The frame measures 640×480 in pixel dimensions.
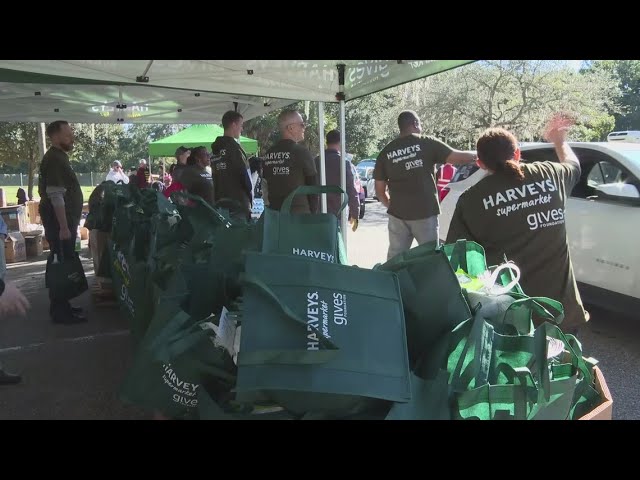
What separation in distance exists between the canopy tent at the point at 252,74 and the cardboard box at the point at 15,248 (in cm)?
425

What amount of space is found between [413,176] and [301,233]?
3.54 metres

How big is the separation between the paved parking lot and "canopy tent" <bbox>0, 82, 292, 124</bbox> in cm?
363

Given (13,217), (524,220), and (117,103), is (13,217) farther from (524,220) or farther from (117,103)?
(524,220)

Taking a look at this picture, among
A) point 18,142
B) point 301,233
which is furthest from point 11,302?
point 18,142

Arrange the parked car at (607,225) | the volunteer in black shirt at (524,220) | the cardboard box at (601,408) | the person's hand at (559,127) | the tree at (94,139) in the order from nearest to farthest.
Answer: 1. the cardboard box at (601,408)
2. the volunteer in black shirt at (524,220)
3. the person's hand at (559,127)
4. the parked car at (607,225)
5. the tree at (94,139)

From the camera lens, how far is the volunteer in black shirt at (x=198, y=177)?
6.55 metres

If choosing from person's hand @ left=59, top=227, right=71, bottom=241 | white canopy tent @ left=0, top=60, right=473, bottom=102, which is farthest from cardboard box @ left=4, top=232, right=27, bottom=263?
person's hand @ left=59, top=227, right=71, bottom=241

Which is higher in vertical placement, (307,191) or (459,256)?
(307,191)

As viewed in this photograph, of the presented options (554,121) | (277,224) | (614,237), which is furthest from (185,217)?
(614,237)

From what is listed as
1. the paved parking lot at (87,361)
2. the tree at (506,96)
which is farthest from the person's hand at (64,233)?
the tree at (506,96)

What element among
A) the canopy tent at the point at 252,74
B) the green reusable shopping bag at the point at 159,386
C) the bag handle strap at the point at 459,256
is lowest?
the green reusable shopping bag at the point at 159,386

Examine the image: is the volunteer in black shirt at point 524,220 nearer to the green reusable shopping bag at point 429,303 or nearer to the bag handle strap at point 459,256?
the bag handle strap at point 459,256

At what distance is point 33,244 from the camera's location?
35.3ft

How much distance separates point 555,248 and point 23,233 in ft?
34.1
